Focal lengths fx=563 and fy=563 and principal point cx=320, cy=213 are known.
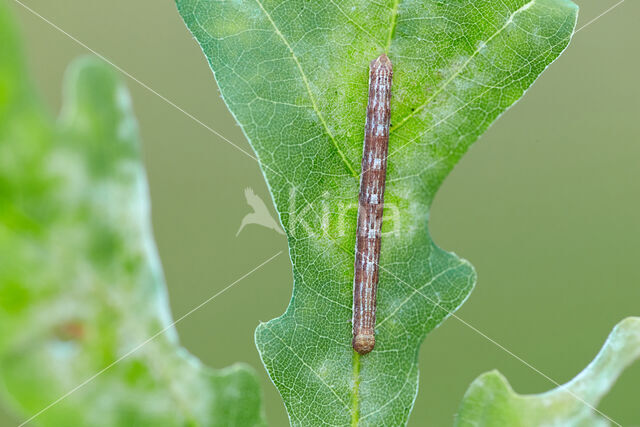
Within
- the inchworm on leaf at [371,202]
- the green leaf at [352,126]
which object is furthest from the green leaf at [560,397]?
the inchworm on leaf at [371,202]

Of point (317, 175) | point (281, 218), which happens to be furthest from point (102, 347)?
point (317, 175)

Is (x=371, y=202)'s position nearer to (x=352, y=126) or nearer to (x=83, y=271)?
(x=352, y=126)

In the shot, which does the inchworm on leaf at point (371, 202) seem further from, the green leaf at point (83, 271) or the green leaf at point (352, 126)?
the green leaf at point (83, 271)

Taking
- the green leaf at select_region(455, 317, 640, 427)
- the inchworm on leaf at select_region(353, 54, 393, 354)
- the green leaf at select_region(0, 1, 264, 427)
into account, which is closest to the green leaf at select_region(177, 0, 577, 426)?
the inchworm on leaf at select_region(353, 54, 393, 354)

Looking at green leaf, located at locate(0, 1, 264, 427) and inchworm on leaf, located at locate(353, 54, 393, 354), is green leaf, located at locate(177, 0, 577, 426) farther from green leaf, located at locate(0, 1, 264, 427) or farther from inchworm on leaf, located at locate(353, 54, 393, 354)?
green leaf, located at locate(0, 1, 264, 427)

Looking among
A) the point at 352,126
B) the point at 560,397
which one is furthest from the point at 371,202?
the point at 560,397

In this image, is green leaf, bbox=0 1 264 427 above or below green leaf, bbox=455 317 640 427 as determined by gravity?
above
